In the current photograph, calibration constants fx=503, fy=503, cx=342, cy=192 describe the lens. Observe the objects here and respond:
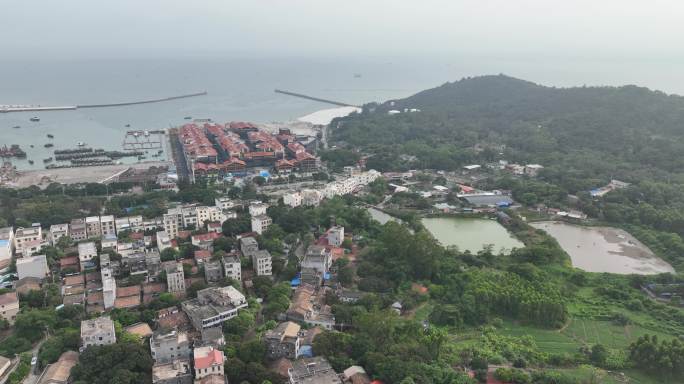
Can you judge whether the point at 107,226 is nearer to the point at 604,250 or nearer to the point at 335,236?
the point at 335,236

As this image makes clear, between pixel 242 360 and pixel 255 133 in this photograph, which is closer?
pixel 242 360

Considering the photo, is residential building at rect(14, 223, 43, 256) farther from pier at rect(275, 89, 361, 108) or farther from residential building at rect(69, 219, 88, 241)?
pier at rect(275, 89, 361, 108)

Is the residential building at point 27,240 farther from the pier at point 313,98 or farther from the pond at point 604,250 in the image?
the pier at point 313,98

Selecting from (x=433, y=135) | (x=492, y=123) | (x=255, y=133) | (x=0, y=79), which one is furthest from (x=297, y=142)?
(x=0, y=79)

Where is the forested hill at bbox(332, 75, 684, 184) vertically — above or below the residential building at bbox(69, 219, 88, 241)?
above

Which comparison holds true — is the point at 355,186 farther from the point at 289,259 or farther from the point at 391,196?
the point at 289,259

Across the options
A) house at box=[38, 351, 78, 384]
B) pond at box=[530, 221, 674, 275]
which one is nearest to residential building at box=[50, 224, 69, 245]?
house at box=[38, 351, 78, 384]
